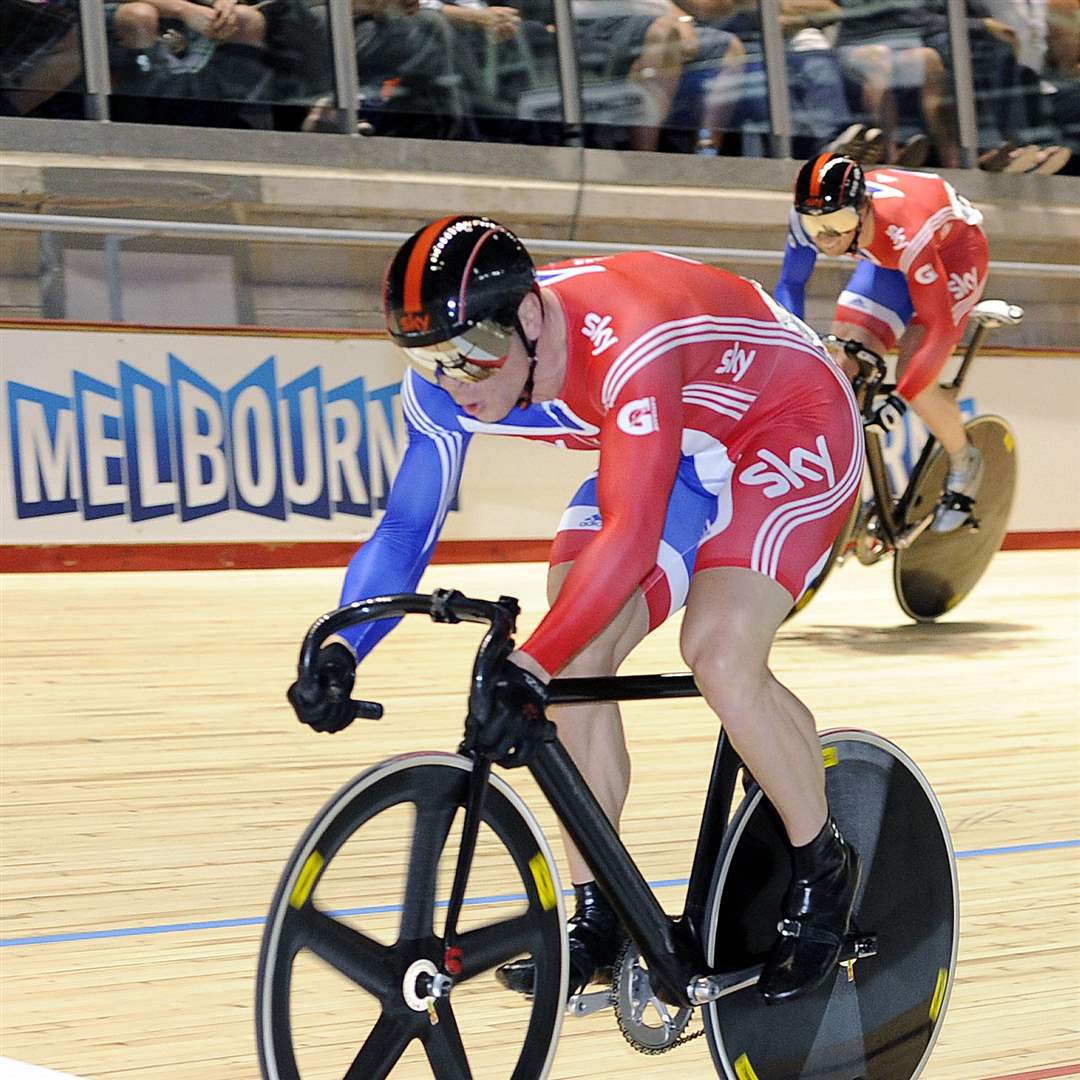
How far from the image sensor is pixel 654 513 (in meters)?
1.98

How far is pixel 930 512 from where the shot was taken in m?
6.32

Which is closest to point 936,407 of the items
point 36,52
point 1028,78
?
point 36,52

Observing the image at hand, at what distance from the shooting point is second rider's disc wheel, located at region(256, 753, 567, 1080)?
1.86m

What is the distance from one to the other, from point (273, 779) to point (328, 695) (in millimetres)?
2577

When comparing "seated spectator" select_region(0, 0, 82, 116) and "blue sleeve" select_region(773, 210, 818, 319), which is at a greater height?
"seated spectator" select_region(0, 0, 82, 116)

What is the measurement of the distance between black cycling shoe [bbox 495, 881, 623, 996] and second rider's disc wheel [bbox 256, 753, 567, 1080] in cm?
17

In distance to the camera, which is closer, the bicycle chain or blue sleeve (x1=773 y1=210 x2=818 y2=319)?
the bicycle chain

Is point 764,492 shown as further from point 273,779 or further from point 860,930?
point 273,779

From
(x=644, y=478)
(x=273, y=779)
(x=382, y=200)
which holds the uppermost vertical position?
(x=382, y=200)

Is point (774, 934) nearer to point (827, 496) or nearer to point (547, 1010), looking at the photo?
point (547, 1010)

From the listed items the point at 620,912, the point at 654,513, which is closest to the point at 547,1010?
the point at 620,912

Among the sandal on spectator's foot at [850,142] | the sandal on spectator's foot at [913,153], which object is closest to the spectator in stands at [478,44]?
the sandal on spectator's foot at [850,142]

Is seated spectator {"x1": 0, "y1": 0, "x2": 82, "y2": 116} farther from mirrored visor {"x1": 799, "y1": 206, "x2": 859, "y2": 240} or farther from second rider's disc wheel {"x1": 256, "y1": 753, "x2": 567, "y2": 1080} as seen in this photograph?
second rider's disc wheel {"x1": 256, "y1": 753, "x2": 567, "y2": 1080}

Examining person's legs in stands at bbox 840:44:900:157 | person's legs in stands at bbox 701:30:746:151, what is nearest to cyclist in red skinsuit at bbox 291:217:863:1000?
person's legs in stands at bbox 701:30:746:151
